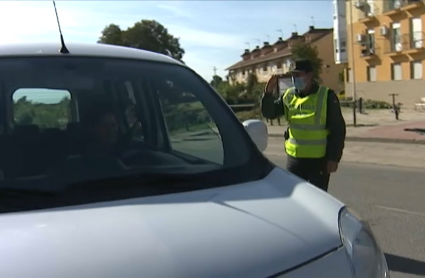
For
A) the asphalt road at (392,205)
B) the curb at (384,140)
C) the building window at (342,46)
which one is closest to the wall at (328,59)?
Answer: the building window at (342,46)

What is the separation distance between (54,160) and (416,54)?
4616 cm

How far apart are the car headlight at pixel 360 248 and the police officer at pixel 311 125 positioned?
275 centimetres

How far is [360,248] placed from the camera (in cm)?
221

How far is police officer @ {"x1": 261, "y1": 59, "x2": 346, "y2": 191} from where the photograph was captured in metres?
5.11

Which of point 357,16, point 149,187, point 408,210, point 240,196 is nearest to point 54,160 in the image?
point 149,187

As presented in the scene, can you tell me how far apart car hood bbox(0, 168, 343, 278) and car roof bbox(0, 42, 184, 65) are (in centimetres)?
106

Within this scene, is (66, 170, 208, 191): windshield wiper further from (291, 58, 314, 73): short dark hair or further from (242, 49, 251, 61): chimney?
(242, 49, 251, 61): chimney

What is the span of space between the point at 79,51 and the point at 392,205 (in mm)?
5778

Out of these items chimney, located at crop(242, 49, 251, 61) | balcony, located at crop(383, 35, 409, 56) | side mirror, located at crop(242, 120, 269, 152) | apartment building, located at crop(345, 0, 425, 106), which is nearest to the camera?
side mirror, located at crop(242, 120, 269, 152)

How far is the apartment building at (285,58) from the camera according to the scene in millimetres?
73250

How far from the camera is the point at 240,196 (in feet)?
7.75

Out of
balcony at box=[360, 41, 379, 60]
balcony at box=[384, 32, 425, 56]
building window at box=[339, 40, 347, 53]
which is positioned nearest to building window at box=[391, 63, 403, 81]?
balcony at box=[384, 32, 425, 56]

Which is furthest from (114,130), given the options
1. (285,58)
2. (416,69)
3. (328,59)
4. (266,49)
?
(266,49)

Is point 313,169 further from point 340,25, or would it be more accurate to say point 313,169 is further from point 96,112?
point 340,25
